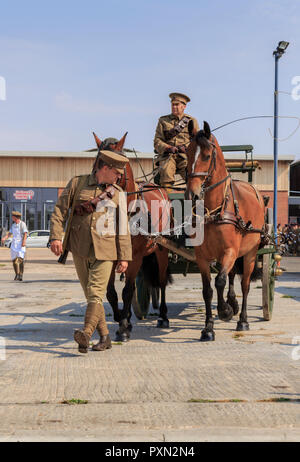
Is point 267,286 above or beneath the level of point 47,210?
beneath

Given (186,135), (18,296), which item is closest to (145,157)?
(18,296)

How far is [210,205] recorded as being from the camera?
7281 millimetres

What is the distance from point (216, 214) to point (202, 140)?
957 mm

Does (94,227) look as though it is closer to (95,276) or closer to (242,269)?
(95,276)

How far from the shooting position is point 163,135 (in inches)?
339

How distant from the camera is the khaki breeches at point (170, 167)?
8.53 meters

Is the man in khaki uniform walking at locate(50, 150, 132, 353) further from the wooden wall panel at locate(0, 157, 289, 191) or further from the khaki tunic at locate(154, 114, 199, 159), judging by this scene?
the wooden wall panel at locate(0, 157, 289, 191)

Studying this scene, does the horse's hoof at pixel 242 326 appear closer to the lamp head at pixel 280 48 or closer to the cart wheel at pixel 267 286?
the cart wheel at pixel 267 286

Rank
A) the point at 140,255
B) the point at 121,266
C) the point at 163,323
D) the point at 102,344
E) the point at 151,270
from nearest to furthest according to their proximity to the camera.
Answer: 1. the point at 121,266
2. the point at 102,344
3. the point at 140,255
4. the point at 163,323
5. the point at 151,270

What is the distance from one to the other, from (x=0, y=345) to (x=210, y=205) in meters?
3.08

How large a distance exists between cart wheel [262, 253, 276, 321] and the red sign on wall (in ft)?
126

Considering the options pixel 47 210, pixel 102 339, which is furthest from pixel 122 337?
pixel 47 210

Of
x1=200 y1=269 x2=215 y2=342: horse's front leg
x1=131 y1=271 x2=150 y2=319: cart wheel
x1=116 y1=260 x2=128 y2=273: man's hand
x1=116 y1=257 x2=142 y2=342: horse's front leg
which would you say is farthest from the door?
x1=116 y1=260 x2=128 y2=273: man's hand

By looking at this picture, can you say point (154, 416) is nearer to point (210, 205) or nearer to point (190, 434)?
point (190, 434)
